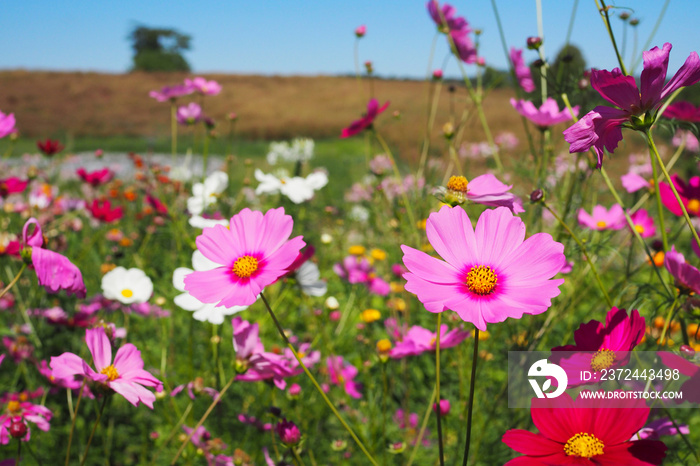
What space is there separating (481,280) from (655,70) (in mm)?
206

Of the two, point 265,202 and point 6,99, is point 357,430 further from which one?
point 6,99

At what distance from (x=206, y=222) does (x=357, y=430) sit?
1.52ft

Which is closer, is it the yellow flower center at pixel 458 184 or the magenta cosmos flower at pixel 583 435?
the magenta cosmos flower at pixel 583 435

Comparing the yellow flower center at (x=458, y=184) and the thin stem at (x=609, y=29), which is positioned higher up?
the thin stem at (x=609, y=29)

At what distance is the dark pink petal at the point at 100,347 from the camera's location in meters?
0.49

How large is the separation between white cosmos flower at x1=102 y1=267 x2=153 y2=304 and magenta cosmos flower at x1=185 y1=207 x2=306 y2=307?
373 millimetres

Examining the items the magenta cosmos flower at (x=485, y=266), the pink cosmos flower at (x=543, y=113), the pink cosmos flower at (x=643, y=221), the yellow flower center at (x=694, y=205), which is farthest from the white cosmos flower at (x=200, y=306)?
the pink cosmos flower at (x=643, y=221)

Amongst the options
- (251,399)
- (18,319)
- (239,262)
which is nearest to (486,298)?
(239,262)

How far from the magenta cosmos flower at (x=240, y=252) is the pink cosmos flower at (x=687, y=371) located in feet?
1.12

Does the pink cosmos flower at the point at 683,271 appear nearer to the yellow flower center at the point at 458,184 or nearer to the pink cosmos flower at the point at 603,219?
the yellow flower center at the point at 458,184

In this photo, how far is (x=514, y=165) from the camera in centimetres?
111

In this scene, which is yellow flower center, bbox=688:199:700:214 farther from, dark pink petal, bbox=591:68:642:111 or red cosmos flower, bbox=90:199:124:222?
red cosmos flower, bbox=90:199:124:222

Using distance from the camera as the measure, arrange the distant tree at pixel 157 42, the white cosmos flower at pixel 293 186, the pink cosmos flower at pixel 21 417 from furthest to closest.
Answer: the distant tree at pixel 157 42 → the white cosmos flower at pixel 293 186 → the pink cosmos flower at pixel 21 417

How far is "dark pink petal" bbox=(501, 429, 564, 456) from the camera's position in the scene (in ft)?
1.17
